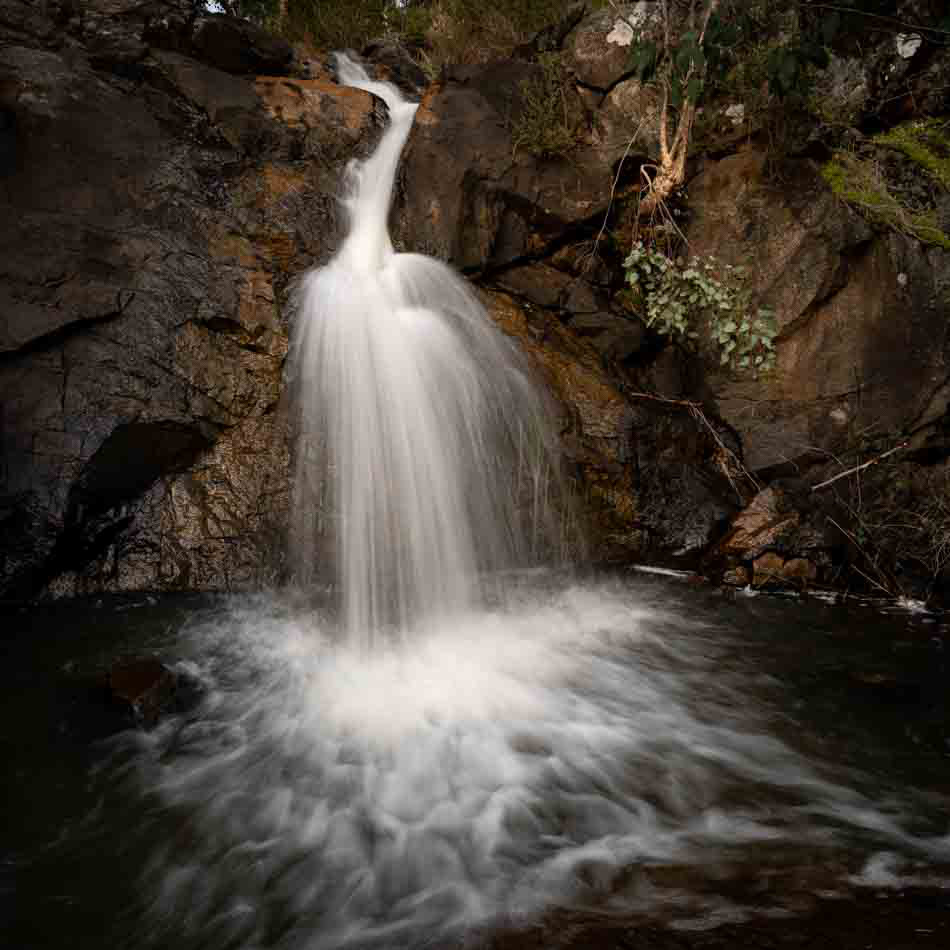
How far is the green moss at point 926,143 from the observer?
17.8 feet

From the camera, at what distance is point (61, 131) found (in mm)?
5402

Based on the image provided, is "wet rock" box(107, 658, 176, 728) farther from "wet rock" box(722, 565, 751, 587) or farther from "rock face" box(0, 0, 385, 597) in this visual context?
"wet rock" box(722, 565, 751, 587)

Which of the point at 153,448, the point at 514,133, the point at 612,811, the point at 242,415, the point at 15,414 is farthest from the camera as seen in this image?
the point at 514,133

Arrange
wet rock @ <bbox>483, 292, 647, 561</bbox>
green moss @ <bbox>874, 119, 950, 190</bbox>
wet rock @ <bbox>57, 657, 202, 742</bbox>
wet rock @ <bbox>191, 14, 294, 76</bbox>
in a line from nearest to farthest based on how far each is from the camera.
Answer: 1. wet rock @ <bbox>57, 657, 202, 742</bbox>
2. green moss @ <bbox>874, 119, 950, 190</bbox>
3. wet rock @ <bbox>483, 292, 647, 561</bbox>
4. wet rock @ <bbox>191, 14, 294, 76</bbox>

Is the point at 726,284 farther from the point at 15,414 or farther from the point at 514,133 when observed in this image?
the point at 15,414

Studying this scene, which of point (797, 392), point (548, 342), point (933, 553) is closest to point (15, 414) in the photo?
point (548, 342)

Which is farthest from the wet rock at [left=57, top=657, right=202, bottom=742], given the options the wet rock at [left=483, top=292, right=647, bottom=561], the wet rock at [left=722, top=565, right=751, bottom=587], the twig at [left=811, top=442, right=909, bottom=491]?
the twig at [left=811, top=442, right=909, bottom=491]

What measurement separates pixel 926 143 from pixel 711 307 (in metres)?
2.19

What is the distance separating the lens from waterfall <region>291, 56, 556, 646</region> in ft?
16.3

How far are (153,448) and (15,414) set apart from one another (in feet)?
3.03

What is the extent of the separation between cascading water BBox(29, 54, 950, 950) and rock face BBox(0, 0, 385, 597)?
481mm

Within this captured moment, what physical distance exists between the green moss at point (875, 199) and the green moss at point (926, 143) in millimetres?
262

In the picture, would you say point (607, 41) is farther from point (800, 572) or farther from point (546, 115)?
point (800, 572)

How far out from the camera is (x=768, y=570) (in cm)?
520
